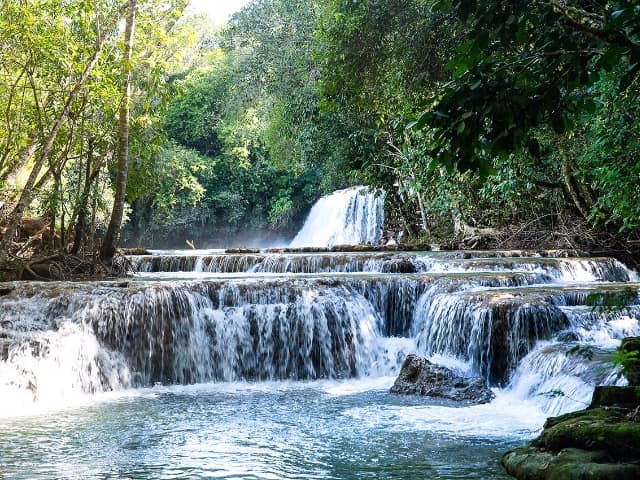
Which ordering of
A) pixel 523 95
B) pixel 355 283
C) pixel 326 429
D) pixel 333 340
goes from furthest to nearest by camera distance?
pixel 355 283 < pixel 333 340 < pixel 326 429 < pixel 523 95

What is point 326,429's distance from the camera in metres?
6.51

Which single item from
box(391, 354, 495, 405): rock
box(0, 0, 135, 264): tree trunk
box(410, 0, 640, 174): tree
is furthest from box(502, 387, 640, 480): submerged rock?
box(0, 0, 135, 264): tree trunk

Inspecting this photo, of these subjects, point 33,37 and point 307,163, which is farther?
point 307,163

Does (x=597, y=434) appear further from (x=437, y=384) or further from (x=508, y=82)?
(x=437, y=384)

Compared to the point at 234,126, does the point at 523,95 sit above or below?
below

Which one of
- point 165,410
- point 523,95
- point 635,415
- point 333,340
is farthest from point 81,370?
point 523,95

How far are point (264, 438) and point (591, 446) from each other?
9.66 ft

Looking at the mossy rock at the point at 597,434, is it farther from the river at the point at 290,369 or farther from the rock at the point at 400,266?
the rock at the point at 400,266

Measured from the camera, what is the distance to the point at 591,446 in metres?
4.36

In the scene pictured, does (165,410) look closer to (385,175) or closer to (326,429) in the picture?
(326,429)

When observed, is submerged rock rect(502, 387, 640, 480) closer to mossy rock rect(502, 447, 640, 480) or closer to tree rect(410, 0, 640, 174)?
mossy rock rect(502, 447, 640, 480)

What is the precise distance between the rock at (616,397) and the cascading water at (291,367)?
12.6 inches

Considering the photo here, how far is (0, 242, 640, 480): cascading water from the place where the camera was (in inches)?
222

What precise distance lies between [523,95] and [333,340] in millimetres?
7430
